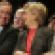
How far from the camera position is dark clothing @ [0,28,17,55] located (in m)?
2.46

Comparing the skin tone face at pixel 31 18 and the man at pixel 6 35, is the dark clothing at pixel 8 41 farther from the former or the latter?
the skin tone face at pixel 31 18

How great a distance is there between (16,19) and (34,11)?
0.18 m

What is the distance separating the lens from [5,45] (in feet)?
8.10

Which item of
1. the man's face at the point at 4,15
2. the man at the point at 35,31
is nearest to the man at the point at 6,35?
the man's face at the point at 4,15

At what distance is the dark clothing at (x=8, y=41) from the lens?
246 centimetres

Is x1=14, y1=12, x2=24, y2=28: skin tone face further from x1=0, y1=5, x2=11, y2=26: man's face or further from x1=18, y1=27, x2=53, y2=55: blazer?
x1=18, y1=27, x2=53, y2=55: blazer

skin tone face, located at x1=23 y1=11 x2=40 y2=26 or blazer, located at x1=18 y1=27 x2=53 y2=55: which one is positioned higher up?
skin tone face, located at x1=23 y1=11 x2=40 y2=26

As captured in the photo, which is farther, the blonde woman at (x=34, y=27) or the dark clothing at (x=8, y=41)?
the dark clothing at (x=8, y=41)

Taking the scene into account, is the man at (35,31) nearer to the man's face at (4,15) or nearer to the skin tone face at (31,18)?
the skin tone face at (31,18)

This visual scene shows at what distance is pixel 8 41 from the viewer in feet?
8.15

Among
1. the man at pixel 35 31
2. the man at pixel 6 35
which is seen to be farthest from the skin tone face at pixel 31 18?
the man at pixel 6 35

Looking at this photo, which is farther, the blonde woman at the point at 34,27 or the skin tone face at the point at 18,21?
the skin tone face at the point at 18,21

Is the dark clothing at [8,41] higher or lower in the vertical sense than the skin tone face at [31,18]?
lower

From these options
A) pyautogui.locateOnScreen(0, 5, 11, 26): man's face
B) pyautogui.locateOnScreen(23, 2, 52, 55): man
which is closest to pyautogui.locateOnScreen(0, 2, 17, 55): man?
pyautogui.locateOnScreen(0, 5, 11, 26): man's face
